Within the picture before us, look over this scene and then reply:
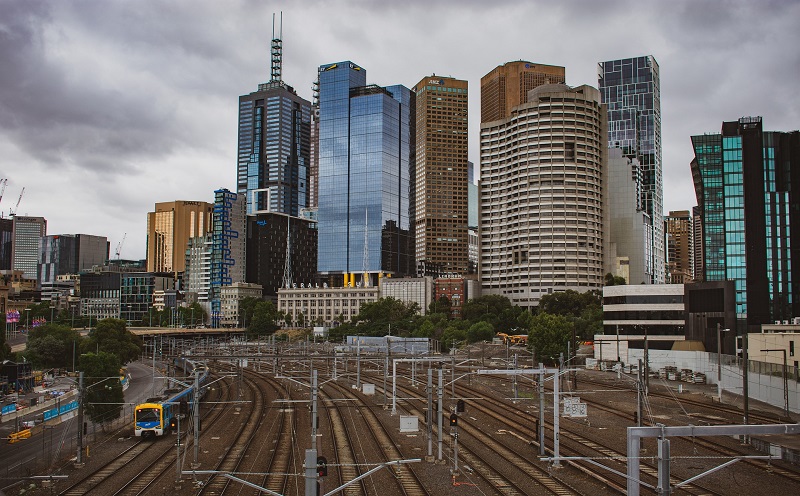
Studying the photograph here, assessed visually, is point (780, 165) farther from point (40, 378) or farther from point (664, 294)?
point (40, 378)

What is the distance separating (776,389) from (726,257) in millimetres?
92829

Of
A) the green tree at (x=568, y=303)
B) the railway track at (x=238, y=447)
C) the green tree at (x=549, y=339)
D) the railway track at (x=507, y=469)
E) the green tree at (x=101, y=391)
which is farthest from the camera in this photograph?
the green tree at (x=568, y=303)

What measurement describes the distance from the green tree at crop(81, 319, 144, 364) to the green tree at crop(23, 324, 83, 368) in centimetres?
246

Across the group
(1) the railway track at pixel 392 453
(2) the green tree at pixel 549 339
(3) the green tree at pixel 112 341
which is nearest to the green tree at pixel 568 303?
(2) the green tree at pixel 549 339

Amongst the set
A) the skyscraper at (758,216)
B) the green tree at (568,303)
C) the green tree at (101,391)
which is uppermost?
the skyscraper at (758,216)

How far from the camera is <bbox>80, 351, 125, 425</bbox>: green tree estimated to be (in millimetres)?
52750

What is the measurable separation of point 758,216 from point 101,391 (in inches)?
5182

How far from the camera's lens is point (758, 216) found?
139625mm

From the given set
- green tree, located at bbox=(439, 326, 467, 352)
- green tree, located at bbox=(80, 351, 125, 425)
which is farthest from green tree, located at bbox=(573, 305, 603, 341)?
green tree, located at bbox=(80, 351, 125, 425)

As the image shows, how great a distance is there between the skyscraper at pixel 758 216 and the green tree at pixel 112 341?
115046 millimetres

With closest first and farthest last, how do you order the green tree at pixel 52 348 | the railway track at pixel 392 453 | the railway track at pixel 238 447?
the railway track at pixel 392 453 < the railway track at pixel 238 447 < the green tree at pixel 52 348

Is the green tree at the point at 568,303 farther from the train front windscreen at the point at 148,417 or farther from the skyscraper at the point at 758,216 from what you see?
the train front windscreen at the point at 148,417

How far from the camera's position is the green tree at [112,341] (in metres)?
97.6

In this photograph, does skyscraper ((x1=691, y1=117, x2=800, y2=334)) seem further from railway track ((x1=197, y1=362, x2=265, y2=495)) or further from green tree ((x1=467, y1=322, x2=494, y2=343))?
railway track ((x1=197, y1=362, x2=265, y2=495))
